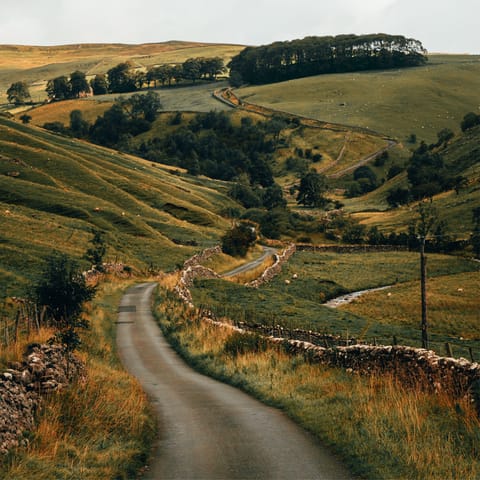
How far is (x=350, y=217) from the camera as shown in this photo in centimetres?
14450

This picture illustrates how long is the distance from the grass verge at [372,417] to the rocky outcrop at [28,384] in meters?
5.92

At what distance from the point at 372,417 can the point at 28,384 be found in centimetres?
748

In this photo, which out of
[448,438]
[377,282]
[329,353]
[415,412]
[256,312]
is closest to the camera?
[448,438]

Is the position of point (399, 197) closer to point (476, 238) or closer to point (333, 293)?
point (476, 238)

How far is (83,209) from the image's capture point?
8431 cm

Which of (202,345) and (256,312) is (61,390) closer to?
(202,345)

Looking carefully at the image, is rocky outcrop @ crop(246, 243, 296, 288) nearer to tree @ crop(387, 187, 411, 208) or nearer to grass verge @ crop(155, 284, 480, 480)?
grass verge @ crop(155, 284, 480, 480)

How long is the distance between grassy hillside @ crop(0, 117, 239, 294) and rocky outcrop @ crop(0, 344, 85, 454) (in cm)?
2615

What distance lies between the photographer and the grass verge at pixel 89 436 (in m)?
12.1

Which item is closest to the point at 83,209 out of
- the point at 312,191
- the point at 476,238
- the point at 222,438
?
the point at 476,238

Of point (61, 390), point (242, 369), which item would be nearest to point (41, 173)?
point (242, 369)

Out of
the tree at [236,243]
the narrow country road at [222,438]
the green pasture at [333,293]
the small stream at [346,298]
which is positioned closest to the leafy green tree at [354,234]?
the green pasture at [333,293]

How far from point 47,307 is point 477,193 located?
10737 cm

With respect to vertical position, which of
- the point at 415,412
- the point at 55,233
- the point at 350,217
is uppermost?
the point at 415,412
